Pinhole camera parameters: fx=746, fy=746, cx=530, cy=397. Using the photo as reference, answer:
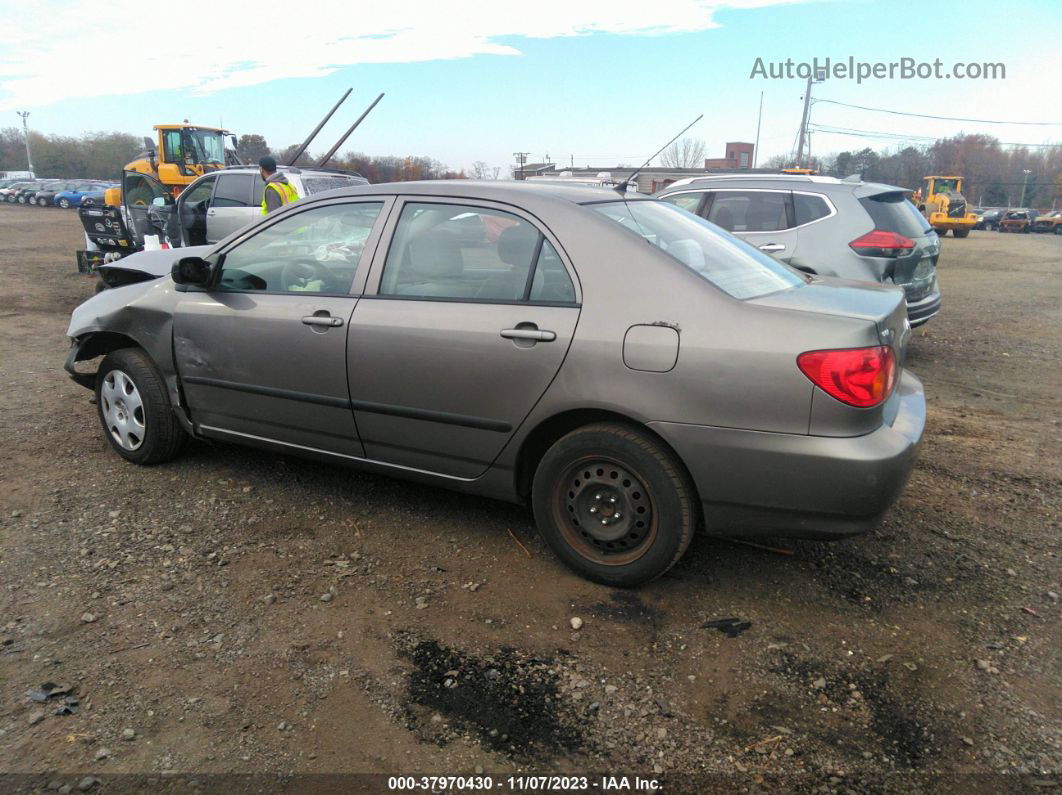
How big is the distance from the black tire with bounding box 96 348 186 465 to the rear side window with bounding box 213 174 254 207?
728cm

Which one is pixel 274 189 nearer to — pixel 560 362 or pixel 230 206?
pixel 230 206

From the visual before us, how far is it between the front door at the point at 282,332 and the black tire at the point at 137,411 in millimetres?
244

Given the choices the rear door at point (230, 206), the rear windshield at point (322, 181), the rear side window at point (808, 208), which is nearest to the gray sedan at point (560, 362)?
the rear side window at point (808, 208)

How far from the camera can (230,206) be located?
1100 cm

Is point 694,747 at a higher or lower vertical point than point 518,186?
lower

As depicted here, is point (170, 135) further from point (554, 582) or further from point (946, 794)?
point (946, 794)

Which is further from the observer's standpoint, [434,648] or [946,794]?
[434,648]

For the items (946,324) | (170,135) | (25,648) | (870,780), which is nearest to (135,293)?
(25,648)

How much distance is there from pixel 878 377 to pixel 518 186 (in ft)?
5.74

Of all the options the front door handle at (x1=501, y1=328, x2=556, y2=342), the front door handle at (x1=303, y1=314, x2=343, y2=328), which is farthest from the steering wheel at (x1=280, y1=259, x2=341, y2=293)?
the front door handle at (x1=501, y1=328, x2=556, y2=342)

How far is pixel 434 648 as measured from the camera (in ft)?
9.18

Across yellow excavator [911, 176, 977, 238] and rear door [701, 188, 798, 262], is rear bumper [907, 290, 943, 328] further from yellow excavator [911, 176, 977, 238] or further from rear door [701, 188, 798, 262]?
yellow excavator [911, 176, 977, 238]

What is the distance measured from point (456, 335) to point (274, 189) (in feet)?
Answer: 18.3

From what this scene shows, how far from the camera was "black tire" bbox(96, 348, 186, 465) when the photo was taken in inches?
165
